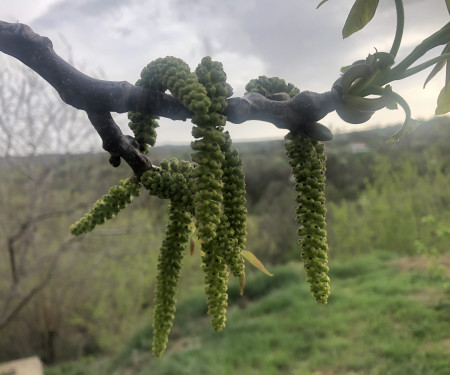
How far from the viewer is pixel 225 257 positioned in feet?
1.49

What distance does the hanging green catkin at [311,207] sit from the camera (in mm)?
477

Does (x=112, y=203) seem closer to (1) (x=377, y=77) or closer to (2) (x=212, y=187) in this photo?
(2) (x=212, y=187)

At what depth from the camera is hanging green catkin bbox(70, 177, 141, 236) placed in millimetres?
584

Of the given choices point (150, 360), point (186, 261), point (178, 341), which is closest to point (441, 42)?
point (150, 360)

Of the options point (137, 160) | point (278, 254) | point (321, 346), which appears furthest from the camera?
point (278, 254)

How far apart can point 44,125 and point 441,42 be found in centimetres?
513

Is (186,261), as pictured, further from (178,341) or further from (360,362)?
(360,362)

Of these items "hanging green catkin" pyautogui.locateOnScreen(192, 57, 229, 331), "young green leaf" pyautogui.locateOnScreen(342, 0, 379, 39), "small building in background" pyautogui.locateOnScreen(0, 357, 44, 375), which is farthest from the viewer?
"small building in background" pyautogui.locateOnScreen(0, 357, 44, 375)

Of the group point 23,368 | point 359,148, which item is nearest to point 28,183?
point 23,368

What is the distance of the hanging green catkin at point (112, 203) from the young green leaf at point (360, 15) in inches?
13.6

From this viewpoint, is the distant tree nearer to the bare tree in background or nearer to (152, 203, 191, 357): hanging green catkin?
(152, 203, 191, 357): hanging green catkin

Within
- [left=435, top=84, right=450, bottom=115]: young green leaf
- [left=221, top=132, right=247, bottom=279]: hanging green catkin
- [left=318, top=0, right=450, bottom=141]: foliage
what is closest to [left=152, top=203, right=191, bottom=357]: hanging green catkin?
[left=221, top=132, right=247, bottom=279]: hanging green catkin

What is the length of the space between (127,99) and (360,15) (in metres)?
0.31

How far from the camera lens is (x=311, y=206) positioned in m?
0.49
